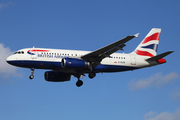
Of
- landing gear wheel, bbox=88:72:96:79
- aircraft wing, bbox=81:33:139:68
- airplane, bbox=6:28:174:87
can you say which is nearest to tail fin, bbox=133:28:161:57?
airplane, bbox=6:28:174:87

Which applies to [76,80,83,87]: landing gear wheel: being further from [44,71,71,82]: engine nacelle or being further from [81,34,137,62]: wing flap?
[81,34,137,62]: wing flap

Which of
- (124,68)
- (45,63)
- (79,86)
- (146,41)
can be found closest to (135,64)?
(124,68)

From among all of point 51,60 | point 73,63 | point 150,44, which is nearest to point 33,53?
point 51,60

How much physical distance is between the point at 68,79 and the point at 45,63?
739cm

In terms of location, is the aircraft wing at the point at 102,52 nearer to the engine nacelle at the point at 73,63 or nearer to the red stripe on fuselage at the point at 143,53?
the engine nacelle at the point at 73,63

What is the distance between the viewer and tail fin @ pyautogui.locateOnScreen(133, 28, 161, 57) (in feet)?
143

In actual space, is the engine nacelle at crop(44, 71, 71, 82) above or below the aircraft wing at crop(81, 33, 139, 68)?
below

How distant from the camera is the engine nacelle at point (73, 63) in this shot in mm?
36263

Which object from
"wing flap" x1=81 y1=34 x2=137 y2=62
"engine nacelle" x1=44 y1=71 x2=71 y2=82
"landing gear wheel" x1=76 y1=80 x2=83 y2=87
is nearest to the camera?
"wing flap" x1=81 y1=34 x2=137 y2=62

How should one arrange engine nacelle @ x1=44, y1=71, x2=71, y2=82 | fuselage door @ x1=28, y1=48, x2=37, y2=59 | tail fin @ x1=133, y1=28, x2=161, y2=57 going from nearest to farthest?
fuselage door @ x1=28, y1=48, x2=37, y2=59, engine nacelle @ x1=44, y1=71, x2=71, y2=82, tail fin @ x1=133, y1=28, x2=161, y2=57

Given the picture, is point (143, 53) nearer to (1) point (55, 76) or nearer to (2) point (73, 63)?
(2) point (73, 63)

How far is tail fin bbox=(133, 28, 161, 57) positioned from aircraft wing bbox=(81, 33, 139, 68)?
8204 mm

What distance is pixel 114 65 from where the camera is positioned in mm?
40125

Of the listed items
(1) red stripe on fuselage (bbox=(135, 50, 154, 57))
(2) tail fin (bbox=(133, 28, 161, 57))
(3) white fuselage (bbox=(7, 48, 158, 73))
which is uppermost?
(2) tail fin (bbox=(133, 28, 161, 57))
